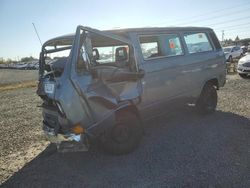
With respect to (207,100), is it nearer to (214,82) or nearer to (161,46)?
(214,82)

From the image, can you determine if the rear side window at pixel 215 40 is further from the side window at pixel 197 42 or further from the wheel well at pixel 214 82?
the wheel well at pixel 214 82

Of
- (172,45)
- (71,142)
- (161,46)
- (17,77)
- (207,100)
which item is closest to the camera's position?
(71,142)

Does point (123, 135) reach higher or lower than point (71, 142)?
lower

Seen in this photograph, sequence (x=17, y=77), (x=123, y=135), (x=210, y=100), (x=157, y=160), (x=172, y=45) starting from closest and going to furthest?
(x=157, y=160) < (x=123, y=135) < (x=172, y=45) < (x=210, y=100) < (x=17, y=77)

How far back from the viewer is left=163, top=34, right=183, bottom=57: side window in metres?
4.96

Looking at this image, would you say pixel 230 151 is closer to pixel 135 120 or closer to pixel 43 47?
pixel 135 120

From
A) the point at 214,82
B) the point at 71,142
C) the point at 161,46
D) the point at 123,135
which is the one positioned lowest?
the point at 123,135

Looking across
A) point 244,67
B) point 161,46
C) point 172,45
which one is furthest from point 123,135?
point 244,67

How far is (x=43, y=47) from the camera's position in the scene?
15.3 ft

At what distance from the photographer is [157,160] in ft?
13.4

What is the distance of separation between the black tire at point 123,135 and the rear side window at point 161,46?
45.4 inches

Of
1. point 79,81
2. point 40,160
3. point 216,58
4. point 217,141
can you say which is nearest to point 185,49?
point 216,58

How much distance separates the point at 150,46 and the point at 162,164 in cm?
211

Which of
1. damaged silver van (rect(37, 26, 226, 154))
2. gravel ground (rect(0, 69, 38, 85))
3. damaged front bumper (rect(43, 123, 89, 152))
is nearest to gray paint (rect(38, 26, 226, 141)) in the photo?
damaged silver van (rect(37, 26, 226, 154))
